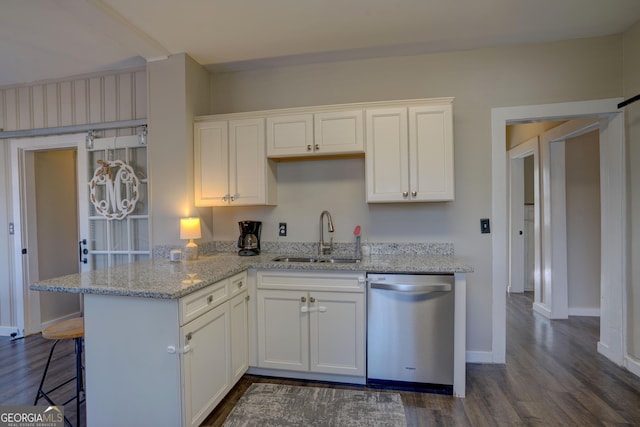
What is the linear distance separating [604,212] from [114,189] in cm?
448

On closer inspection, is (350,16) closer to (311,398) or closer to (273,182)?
(273,182)

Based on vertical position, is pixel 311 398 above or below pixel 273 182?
below

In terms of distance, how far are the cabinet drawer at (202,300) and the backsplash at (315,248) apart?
2.90ft

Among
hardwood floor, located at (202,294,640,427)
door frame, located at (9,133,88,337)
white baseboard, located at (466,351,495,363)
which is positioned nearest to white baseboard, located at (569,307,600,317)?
hardwood floor, located at (202,294,640,427)

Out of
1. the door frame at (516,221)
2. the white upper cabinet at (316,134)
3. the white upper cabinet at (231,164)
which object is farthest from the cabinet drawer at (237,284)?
the door frame at (516,221)

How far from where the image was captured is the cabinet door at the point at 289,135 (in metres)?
2.56

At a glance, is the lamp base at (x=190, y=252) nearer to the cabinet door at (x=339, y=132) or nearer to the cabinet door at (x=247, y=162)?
the cabinet door at (x=247, y=162)

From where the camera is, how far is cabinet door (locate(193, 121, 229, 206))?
2.71m

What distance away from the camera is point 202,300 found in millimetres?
1808

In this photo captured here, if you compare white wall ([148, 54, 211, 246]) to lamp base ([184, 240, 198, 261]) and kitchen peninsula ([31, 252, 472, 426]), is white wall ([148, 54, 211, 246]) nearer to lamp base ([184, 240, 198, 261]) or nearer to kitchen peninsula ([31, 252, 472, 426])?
lamp base ([184, 240, 198, 261])

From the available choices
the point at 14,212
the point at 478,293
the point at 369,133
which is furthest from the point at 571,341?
the point at 14,212

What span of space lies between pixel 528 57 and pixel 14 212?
531 centimetres

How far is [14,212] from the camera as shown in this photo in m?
3.27

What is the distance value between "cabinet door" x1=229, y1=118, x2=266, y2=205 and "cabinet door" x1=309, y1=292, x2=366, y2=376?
1.04 m
